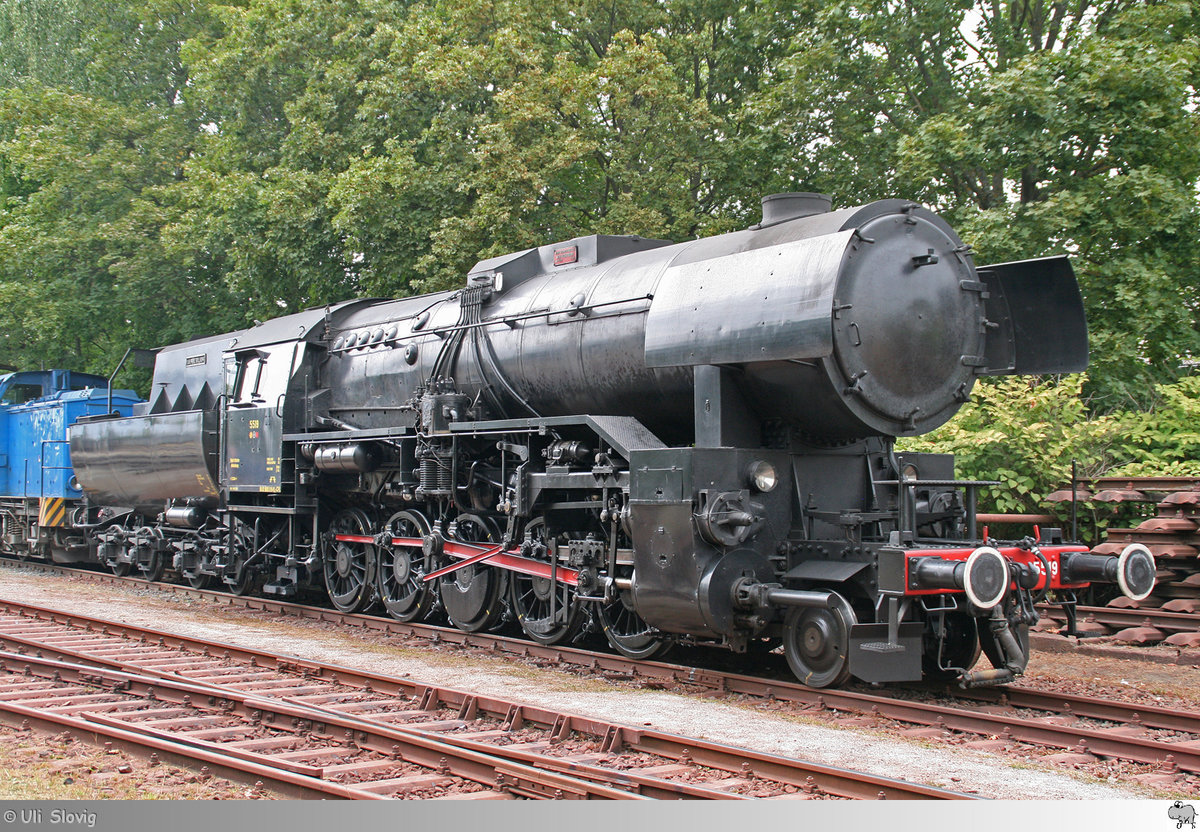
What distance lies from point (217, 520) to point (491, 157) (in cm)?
740

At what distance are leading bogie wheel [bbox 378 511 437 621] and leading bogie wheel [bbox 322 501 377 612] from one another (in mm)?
430

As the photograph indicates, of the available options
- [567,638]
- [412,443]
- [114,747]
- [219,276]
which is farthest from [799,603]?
[219,276]

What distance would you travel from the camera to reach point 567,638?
9.48m

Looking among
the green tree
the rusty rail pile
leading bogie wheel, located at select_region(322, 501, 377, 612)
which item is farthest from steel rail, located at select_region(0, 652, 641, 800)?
the green tree

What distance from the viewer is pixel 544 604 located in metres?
9.79

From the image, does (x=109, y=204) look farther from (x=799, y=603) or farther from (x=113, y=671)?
(x=799, y=603)

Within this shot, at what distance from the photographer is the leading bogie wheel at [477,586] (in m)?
10.2

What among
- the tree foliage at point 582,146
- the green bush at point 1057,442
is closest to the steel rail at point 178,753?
the green bush at point 1057,442

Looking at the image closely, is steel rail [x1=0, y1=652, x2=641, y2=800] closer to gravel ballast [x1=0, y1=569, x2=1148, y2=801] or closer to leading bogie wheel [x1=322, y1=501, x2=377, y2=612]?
gravel ballast [x1=0, y1=569, x2=1148, y2=801]

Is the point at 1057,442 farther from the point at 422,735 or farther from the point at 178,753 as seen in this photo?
the point at 178,753

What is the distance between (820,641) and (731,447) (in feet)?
4.92

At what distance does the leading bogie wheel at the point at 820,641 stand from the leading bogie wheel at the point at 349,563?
5.80m

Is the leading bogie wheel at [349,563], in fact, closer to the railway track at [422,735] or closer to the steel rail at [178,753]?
the railway track at [422,735]

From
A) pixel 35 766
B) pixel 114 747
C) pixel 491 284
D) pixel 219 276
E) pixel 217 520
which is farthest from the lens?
pixel 219 276
